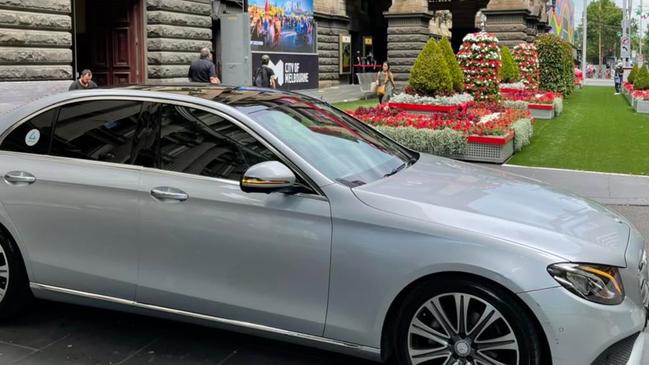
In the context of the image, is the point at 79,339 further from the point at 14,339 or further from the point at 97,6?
the point at 97,6

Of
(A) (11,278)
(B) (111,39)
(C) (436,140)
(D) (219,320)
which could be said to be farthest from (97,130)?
(B) (111,39)

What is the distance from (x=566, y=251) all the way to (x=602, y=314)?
330 millimetres

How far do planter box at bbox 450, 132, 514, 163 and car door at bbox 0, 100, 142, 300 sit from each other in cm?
831

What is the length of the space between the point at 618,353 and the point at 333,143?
201 centimetres

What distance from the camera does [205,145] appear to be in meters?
4.03

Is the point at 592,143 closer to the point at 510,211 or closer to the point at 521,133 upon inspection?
the point at 521,133

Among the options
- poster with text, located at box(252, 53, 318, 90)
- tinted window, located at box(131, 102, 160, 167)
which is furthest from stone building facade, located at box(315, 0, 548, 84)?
tinted window, located at box(131, 102, 160, 167)

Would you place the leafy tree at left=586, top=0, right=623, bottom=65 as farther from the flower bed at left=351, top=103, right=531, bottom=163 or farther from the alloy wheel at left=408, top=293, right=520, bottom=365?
the alloy wheel at left=408, top=293, right=520, bottom=365

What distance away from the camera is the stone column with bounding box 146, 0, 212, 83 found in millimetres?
15727

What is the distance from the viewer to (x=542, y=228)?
3.40 metres

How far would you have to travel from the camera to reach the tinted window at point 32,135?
4.46 m

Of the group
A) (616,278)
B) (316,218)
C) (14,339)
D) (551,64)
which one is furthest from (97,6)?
(551,64)

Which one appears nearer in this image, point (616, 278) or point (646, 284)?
point (616, 278)

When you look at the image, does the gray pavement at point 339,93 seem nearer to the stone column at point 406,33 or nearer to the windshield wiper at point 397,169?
the stone column at point 406,33
